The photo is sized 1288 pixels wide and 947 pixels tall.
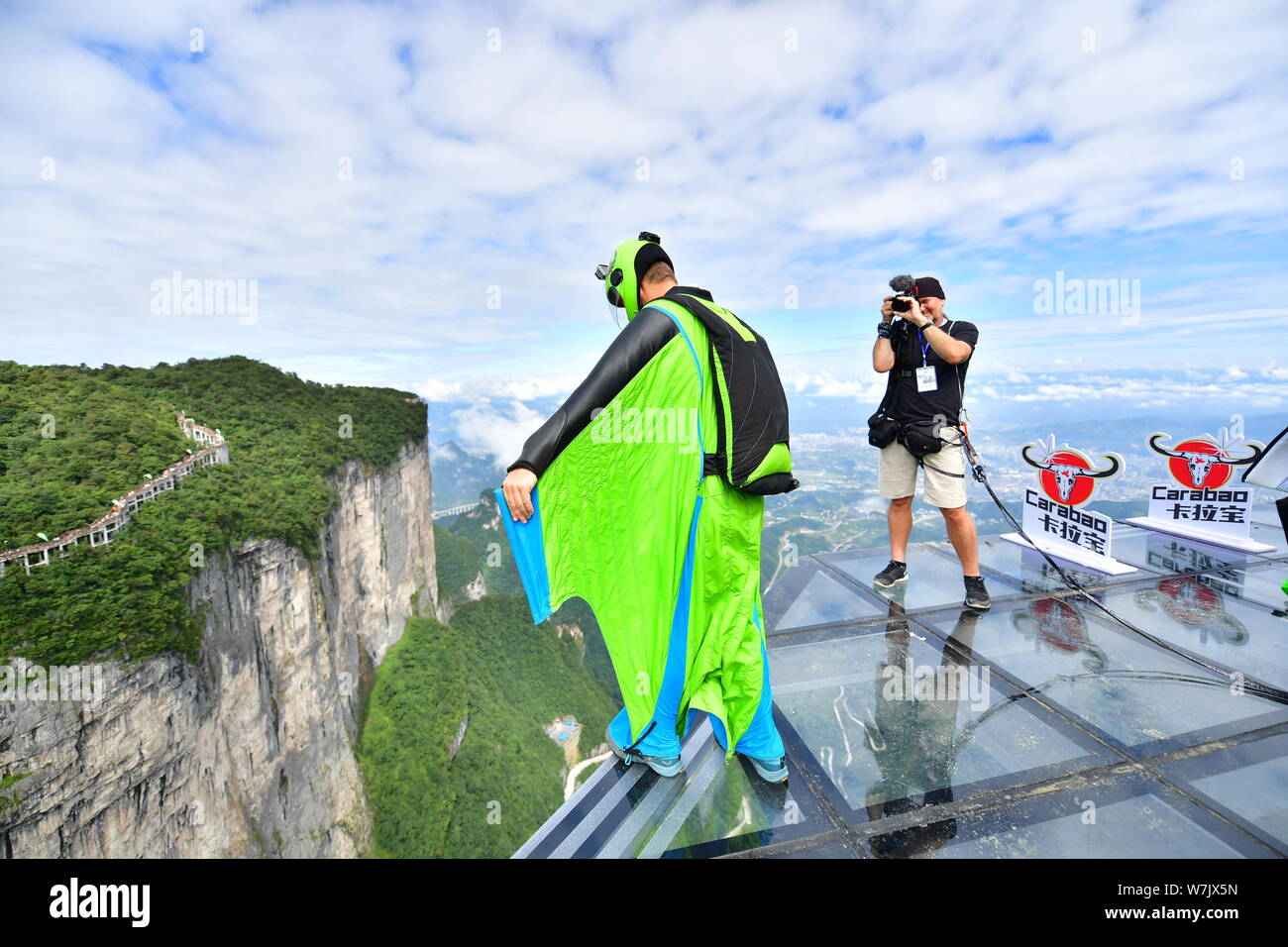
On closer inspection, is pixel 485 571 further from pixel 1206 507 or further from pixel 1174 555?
pixel 1174 555

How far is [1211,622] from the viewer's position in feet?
12.8

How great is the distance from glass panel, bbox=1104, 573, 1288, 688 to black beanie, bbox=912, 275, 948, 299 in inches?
98.4

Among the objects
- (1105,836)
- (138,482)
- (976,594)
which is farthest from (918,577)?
(138,482)

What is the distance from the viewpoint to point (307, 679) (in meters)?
24.7

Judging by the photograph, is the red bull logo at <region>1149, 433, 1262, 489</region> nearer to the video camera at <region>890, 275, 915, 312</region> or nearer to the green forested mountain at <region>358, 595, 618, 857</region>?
the video camera at <region>890, 275, 915, 312</region>

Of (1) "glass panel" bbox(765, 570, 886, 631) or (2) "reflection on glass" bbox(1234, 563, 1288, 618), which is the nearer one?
(1) "glass panel" bbox(765, 570, 886, 631)

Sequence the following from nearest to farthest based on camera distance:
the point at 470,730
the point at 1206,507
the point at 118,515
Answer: the point at 1206,507
the point at 118,515
the point at 470,730

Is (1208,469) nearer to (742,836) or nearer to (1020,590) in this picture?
(1020,590)

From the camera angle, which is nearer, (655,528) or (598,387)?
Result: (598,387)

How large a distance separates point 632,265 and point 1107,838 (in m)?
2.85

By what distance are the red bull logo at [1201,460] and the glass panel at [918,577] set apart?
8.88ft

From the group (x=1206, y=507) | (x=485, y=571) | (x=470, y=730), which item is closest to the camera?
(x=1206, y=507)

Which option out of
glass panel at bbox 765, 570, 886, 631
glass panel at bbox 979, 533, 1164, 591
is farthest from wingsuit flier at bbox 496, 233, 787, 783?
glass panel at bbox 979, 533, 1164, 591

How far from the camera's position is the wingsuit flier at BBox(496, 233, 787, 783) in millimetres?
2355
